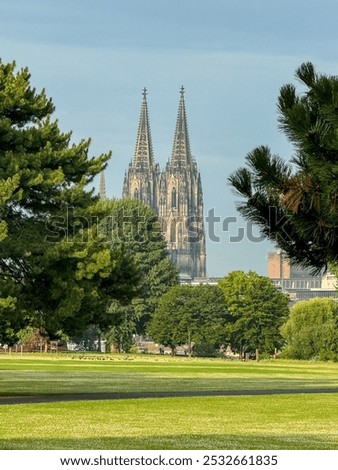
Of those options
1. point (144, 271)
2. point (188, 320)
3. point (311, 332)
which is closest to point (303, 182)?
point (311, 332)

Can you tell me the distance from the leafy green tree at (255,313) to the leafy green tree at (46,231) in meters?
86.8

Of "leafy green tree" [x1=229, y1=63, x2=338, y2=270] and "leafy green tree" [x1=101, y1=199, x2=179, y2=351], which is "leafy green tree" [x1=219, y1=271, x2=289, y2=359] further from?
"leafy green tree" [x1=229, y1=63, x2=338, y2=270]

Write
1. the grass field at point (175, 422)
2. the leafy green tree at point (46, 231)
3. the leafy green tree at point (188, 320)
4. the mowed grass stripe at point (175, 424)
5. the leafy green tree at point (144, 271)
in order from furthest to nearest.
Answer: the leafy green tree at point (144, 271) < the leafy green tree at point (188, 320) < the leafy green tree at point (46, 231) < the grass field at point (175, 422) < the mowed grass stripe at point (175, 424)

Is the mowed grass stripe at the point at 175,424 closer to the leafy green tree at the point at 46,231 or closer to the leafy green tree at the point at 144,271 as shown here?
the leafy green tree at the point at 46,231

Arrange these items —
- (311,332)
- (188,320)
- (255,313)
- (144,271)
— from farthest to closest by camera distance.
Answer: (144,271) < (255,313) < (188,320) < (311,332)

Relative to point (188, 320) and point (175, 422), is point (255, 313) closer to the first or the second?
point (188, 320)

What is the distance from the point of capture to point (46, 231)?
4406 centimetres

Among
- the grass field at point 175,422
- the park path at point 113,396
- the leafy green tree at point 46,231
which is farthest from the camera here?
the leafy green tree at point 46,231

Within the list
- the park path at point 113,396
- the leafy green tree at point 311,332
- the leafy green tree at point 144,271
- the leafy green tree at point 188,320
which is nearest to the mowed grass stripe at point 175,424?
the park path at point 113,396

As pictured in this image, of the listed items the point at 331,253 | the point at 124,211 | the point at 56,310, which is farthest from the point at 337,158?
the point at 124,211

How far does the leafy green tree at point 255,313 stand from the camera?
13350 centimetres

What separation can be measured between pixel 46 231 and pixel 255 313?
298 feet

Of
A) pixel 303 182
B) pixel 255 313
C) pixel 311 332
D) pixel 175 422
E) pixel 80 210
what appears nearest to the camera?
pixel 303 182
